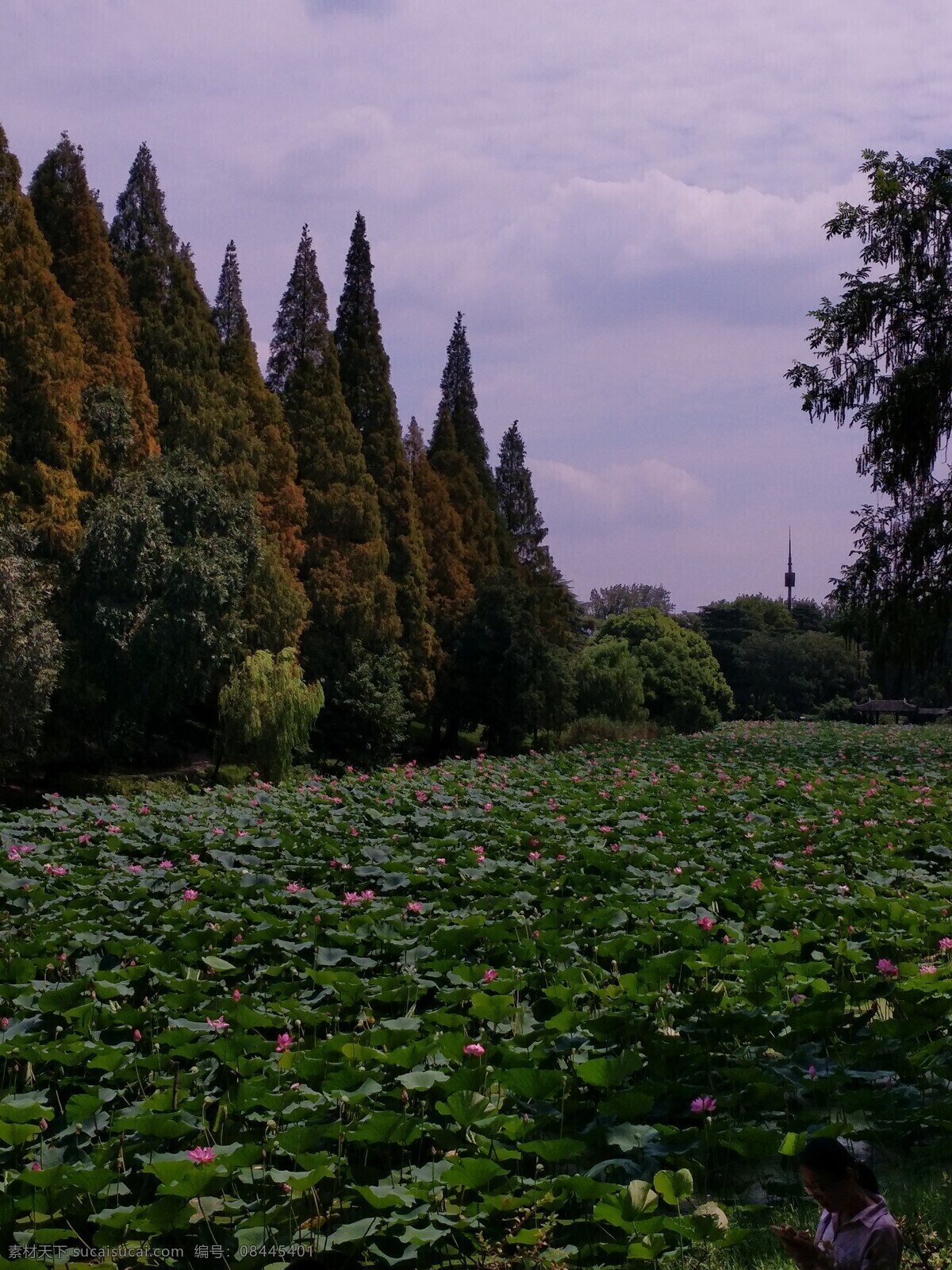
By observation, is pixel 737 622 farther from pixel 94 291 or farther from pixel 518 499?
pixel 94 291

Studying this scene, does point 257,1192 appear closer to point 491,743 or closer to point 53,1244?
point 53,1244

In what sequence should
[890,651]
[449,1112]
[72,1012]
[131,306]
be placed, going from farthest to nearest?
[131,306] → [890,651] → [72,1012] → [449,1112]

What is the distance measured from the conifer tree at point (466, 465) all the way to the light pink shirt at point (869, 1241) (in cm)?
2609

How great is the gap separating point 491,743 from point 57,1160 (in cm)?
2257

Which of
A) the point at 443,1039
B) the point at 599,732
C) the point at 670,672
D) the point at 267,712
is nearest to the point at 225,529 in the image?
the point at 267,712

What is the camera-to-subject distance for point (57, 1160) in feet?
10.2

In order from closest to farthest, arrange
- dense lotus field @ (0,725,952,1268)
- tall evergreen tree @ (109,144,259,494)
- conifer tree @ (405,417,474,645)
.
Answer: dense lotus field @ (0,725,952,1268) < tall evergreen tree @ (109,144,259,494) < conifer tree @ (405,417,474,645)

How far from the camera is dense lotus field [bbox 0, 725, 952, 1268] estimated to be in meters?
2.85

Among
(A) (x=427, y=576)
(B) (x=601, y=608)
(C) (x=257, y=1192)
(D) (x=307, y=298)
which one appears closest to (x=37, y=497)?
(D) (x=307, y=298)

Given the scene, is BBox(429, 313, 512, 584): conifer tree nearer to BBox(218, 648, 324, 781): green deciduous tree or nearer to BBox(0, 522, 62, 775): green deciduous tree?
BBox(218, 648, 324, 781): green deciduous tree

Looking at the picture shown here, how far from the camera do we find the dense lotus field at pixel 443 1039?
285cm

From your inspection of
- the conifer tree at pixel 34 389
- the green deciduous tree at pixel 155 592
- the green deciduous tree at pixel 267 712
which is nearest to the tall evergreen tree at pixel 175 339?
the green deciduous tree at pixel 155 592

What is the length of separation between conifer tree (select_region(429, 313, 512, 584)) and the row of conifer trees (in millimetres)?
96

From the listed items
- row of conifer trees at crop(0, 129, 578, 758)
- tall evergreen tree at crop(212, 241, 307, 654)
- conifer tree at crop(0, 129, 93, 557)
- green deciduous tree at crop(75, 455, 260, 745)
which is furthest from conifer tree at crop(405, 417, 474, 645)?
conifer tree at crop(0, 129, 93, 557)
